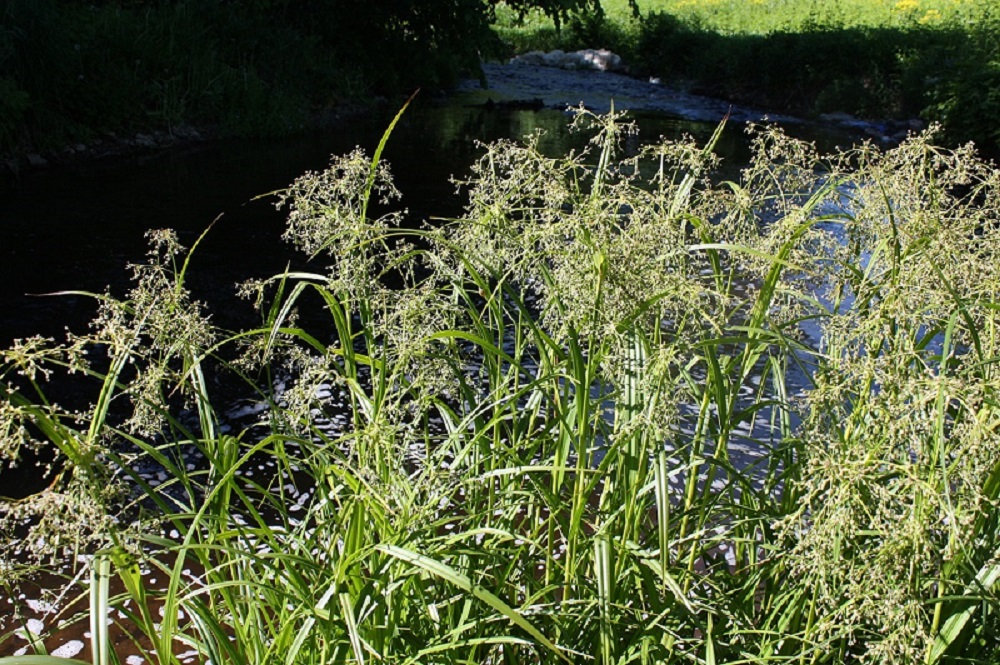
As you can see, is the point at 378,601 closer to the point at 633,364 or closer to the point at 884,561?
the point at 633,364

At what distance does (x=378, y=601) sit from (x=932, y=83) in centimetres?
1836

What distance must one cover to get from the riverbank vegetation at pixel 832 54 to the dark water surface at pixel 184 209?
3.74 metres

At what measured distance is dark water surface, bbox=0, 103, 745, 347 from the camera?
24.7 feet

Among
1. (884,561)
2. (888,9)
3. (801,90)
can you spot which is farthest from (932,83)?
(884,561)

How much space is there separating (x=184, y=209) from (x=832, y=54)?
15288mm

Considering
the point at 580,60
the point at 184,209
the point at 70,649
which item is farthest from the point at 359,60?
the point at 70,649

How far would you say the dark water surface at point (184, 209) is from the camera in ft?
24.7

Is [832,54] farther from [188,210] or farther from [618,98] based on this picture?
[188,210]

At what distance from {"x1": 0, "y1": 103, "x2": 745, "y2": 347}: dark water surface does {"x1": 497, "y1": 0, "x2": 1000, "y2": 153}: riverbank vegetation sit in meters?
3.74

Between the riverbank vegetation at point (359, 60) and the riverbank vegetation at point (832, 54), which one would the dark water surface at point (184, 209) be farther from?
the riverbank vegetation at point (832, 54)

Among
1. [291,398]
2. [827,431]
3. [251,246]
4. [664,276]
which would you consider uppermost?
[664,276]

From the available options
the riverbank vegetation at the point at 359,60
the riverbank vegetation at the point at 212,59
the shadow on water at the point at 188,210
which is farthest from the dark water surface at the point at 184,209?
the riverbank vegetation at the point at 359,60

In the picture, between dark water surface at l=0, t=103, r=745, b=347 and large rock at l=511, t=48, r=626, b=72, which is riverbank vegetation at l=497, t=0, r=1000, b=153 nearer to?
large rock at l=511, t=48, r=626, b=72

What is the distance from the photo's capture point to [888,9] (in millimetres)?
26203
